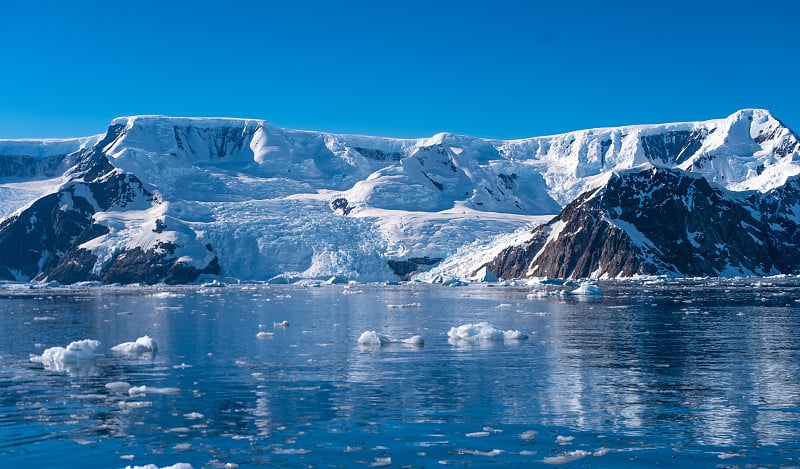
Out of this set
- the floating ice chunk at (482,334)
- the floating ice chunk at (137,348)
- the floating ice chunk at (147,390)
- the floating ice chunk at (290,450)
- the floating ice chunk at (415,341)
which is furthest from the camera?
the floating ice chunk at (482,334)

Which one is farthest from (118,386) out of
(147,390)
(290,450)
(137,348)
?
(290,450)

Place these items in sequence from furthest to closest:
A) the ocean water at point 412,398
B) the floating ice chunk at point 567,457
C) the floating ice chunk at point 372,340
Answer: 1. the floating ice chunk at point 372,340
2. the ocean water at point 412,398
3. the floating ice chunk at point 567,457

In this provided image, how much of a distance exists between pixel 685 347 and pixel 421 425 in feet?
102

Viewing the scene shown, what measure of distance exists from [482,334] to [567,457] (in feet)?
115

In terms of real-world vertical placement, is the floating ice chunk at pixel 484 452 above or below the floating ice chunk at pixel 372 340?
below

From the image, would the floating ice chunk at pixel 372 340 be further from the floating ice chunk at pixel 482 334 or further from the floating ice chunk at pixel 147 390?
the floating ice chunk at pixel 147 390

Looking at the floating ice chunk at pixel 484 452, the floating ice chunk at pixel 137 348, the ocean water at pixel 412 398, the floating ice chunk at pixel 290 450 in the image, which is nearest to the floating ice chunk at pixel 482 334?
the ocean water at pixel 412 398

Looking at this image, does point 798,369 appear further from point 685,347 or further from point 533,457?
point 533,457

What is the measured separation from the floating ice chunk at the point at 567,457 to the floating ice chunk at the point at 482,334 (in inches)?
1344

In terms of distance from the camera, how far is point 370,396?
40906 millimetres

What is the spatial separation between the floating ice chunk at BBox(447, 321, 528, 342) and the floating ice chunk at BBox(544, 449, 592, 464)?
34.1 meters

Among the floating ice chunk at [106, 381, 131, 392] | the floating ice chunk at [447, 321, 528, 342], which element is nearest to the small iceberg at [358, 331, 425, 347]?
the floating ice chunk at [447, 321, 528, 342]

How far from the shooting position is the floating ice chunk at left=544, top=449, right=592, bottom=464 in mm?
29000

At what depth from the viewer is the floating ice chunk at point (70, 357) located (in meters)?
53.2
